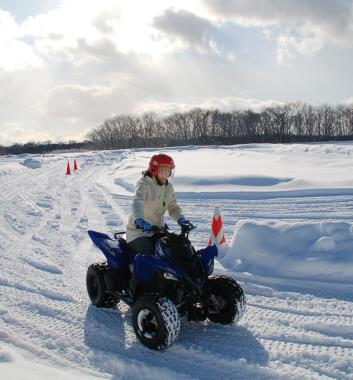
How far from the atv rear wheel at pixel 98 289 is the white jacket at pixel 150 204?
67 cm

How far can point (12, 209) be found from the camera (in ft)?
42.6

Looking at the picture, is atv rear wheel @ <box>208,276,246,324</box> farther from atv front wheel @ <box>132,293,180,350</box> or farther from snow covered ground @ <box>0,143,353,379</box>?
atv front wheel @ <box>132,293,180,350</box>

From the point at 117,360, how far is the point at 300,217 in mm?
7339

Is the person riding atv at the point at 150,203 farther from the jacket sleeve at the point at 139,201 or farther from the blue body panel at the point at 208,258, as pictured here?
the blue body panel at the point at 208,258

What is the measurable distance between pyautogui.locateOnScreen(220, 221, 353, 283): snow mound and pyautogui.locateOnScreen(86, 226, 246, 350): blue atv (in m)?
1.84

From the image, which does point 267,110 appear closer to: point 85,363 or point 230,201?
point 230,201

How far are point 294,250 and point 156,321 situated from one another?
304 cm

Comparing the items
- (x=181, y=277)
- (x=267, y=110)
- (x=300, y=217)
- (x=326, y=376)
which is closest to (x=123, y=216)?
(x=300, y=217)

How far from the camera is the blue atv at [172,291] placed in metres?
4.28

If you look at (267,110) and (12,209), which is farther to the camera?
(267,110)

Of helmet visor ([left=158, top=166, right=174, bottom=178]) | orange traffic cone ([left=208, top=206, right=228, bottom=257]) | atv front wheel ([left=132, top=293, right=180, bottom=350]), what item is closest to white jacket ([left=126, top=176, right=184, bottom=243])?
helmet visor ([left=158, top=166, right=174, bottom=178])

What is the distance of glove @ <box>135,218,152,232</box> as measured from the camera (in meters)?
4.68

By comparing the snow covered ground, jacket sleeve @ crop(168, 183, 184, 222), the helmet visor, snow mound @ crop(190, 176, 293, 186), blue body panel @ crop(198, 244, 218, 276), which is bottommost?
the snow covered ground

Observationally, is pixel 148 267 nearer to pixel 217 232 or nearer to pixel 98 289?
pixel 98 289
